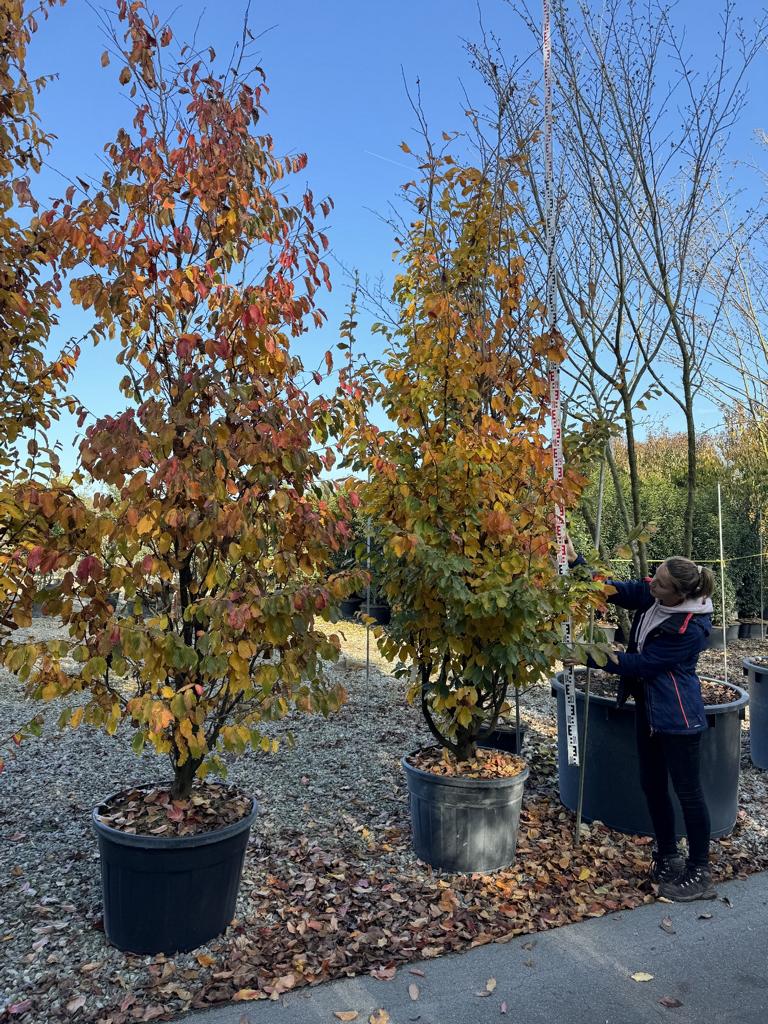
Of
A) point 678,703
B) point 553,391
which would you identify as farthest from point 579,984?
point 553,391

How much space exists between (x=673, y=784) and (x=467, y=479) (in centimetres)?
171

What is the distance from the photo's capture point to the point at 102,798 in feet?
14.8

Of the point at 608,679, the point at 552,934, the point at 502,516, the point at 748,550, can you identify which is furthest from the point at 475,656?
the point at 748,550

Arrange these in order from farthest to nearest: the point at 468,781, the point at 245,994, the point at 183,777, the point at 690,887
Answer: the point at 468,781 → the point at 690,887 → the point at 183,777 → the point at 245,994

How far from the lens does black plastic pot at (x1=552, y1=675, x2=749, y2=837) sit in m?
4.05

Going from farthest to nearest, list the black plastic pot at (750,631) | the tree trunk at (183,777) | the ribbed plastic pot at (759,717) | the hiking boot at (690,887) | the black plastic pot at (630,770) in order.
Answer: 1. the black plastic pot at (750,631)
2. the ribbed plastic pot at (759,717)
3. the black plastic pot at (630,770)
4. the hiking boot at (690,887)
5. the tree trunk at (183,777)

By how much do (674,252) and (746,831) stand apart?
3688 mm

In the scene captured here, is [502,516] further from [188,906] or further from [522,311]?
[188,906]

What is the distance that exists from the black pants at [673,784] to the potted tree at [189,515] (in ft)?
5.42

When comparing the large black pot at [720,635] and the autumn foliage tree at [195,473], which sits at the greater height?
the autumn foliage tree at [195,473]

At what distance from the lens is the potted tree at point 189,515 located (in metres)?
2.66

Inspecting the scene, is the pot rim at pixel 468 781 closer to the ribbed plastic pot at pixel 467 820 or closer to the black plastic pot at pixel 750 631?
the ribbed plastic pot at pixel 467 820

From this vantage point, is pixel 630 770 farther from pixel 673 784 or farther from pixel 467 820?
pixel 467 820

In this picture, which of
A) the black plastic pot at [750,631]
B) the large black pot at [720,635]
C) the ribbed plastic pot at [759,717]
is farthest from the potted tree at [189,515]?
the black plastic pot at [750,631]
